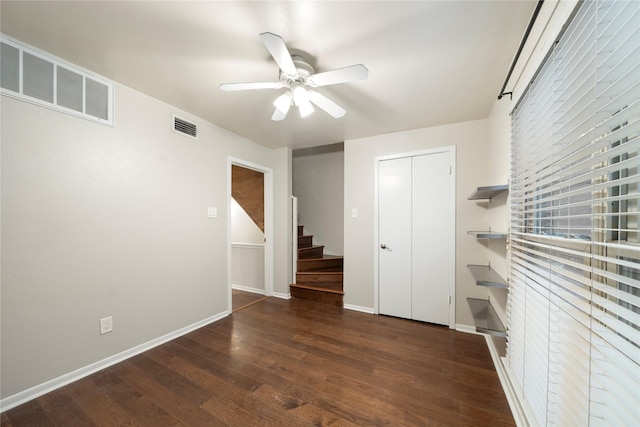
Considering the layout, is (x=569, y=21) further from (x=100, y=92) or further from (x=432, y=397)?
(x=100, y=92)

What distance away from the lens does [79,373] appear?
68.9 inches

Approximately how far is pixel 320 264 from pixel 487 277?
2.39m

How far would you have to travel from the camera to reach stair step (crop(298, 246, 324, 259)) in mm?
3963

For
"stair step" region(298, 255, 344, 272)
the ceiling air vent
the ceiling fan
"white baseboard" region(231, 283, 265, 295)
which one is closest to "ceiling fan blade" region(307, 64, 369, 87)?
the ceiling fan

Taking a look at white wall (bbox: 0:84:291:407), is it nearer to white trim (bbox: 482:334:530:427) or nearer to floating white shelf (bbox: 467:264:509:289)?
floating white shelf (bbox: 467:264:509:289)

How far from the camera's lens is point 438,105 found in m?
2.22

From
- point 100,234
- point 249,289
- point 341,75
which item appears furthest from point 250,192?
point 341,75

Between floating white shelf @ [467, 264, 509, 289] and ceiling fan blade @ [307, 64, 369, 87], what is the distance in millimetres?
1651

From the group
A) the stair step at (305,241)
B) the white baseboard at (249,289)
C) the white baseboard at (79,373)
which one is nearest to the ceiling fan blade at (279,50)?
the white baseboard at (79,373)

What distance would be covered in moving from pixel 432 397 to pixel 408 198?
195 centimetres

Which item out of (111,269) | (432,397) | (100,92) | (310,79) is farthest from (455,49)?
(111,269)

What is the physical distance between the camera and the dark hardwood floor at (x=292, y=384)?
1.43 m

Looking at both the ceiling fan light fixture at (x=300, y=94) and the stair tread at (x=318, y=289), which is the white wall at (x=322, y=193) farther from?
the ceiling fan light fixture at (x=300, y=94)

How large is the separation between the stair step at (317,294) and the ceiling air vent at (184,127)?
248cm
